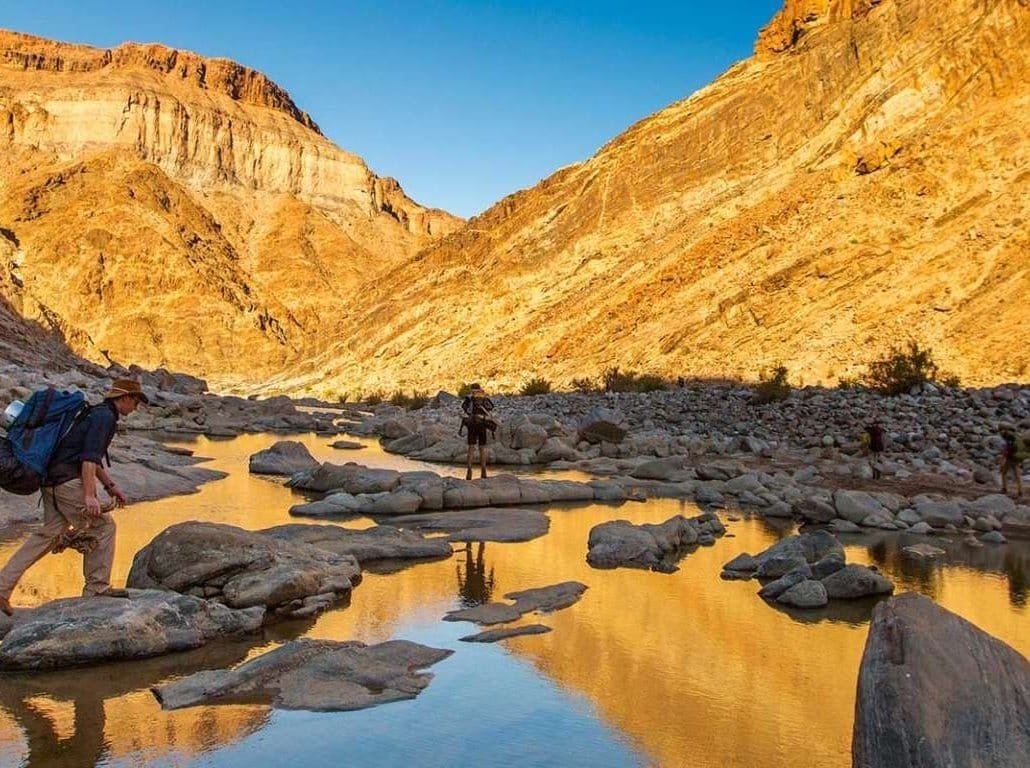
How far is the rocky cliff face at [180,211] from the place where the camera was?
87938 millimetres

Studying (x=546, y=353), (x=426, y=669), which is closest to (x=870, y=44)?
(x=546, y=353)

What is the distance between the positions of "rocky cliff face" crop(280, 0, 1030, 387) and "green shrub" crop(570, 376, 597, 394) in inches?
71.7

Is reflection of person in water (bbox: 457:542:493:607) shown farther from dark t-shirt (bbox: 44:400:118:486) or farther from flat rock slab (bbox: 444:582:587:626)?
dark t-shirt (bbox: 44:400:118:486)

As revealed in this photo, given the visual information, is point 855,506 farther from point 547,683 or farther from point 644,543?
point 547,683

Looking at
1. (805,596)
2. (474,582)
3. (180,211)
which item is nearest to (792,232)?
(805,596)

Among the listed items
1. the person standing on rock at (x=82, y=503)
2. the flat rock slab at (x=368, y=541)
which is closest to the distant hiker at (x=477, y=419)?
the flat rock slab at (x=368, y=541)

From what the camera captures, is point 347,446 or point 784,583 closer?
point 784,583

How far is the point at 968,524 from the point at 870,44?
40750mm

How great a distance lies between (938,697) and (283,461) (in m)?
15.1

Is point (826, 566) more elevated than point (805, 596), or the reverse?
point (826, 566)

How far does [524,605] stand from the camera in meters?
8.06

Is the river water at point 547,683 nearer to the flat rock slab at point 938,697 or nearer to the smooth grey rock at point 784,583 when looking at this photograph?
the smooth grey rock at point 784,583

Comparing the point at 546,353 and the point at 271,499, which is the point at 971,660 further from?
the point at 546,353

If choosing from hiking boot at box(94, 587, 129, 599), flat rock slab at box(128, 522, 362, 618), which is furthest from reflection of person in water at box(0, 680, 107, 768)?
flat rock slab at box(128, 522, 362, 618)
